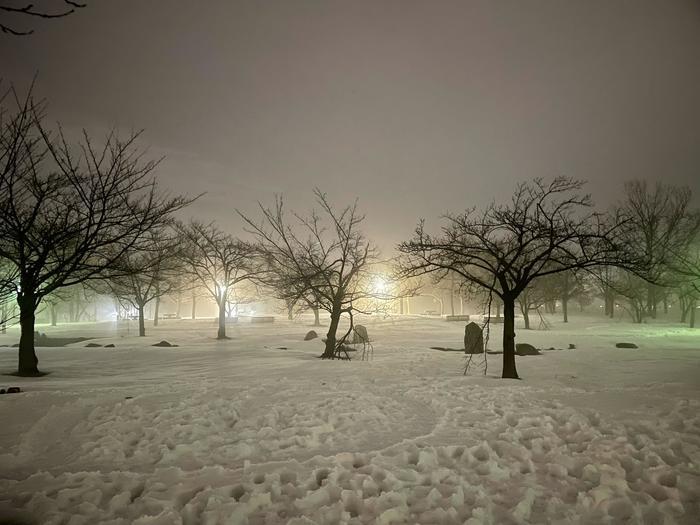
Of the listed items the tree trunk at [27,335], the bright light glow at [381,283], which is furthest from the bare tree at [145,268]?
the bright light glow at [381,283]

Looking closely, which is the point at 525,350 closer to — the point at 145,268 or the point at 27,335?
the point at 145,268

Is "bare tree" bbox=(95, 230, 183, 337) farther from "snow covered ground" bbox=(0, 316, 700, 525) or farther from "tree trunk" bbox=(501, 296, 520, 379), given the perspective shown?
"tree trunk" bbox=(501, 296, 520, 379)

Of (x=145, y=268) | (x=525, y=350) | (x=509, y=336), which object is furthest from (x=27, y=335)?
(x=525, y=350)

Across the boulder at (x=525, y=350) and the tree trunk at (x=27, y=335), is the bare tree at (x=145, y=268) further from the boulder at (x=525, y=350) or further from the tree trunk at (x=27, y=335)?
the boulder at (x=525, y=350)

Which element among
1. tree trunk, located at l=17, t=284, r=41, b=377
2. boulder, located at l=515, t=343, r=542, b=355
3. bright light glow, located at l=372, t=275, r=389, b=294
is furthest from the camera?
boulder, located at l=515, t=343, r=542, b=355

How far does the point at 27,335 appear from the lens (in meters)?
9.90

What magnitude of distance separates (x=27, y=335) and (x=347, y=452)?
1062 centimetres

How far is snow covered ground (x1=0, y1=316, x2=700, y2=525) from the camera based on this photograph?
3.35 m

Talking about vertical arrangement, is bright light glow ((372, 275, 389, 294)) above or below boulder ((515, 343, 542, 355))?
above

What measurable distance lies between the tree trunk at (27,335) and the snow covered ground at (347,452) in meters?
1.33

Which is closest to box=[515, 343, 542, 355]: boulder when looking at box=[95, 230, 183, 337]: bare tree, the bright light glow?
the bright light glow

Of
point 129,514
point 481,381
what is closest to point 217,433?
point 129,514

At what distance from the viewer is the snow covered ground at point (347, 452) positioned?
3348 millimetres

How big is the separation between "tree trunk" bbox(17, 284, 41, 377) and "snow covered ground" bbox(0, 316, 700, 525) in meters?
1.33
